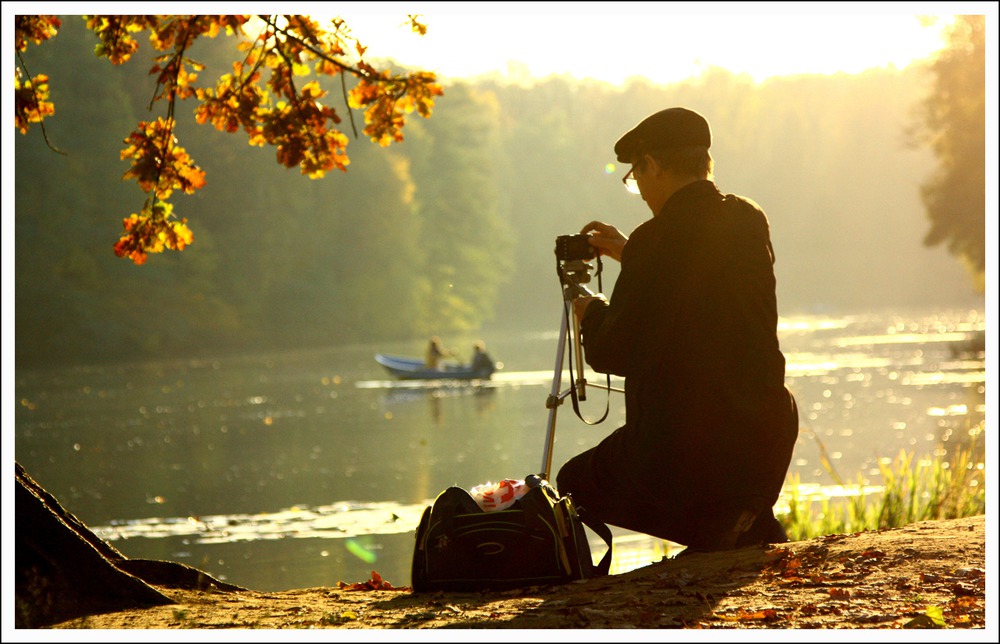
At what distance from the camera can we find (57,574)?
4066 mm

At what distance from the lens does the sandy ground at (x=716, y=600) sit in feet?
11.3

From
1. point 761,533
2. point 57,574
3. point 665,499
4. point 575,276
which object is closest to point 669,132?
point 575,276

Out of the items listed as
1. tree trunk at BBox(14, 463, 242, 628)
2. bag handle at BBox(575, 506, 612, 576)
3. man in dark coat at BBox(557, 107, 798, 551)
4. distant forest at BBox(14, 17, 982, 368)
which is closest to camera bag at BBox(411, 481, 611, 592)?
bag handle at BBox(575, 506, 612, 576)

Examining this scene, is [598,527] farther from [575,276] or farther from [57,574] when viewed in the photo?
[57,574]

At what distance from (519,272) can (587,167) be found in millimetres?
6964

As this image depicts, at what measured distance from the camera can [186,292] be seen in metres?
42.6

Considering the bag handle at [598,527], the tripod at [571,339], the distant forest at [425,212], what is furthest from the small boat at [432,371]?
the bag handle at [598,527]

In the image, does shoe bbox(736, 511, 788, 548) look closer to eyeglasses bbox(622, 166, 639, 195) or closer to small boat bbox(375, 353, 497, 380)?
eyeglasses bbox(622, 166, 639, 195)

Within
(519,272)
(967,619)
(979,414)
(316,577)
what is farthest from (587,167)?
(967,619)

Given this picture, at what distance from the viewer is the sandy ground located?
11.3 ft

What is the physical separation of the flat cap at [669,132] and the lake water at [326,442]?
146 inches

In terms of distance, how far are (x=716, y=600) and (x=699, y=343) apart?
0.78 m

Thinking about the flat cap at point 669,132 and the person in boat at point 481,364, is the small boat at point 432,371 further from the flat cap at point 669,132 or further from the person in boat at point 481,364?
the flat cap at point 669,132

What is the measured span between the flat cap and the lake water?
12.2 ft
